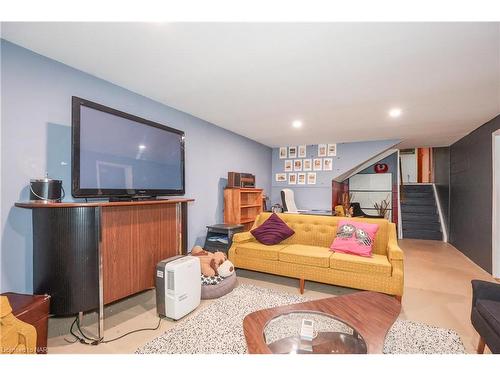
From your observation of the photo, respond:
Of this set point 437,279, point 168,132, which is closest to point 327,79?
point 168,132

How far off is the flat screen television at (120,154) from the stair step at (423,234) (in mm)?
6162

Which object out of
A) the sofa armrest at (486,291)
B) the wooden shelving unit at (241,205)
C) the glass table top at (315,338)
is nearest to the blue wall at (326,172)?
the wooden shelving unit at (241,205)

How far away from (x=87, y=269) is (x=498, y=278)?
5.04m

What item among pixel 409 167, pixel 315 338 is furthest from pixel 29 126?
pixel 409 167

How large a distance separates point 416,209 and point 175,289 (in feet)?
22.7

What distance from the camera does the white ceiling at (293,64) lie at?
1.66 metres

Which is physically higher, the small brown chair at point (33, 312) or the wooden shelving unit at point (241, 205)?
the wooden shelving unit at point (241, 205)

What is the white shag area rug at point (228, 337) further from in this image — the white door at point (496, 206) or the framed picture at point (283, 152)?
the framed picture at point (283, 152)

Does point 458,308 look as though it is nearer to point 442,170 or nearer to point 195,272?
point 195,272

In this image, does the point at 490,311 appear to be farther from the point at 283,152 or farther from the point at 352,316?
the point at 283,152

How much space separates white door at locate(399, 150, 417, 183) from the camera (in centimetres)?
728

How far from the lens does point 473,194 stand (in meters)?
4.25

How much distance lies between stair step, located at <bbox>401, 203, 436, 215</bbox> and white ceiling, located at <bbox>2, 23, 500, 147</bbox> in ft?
11.9

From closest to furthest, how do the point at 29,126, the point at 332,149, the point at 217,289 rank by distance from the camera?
the point at 29,126 → the point at 217,289 → the point at 332,149
